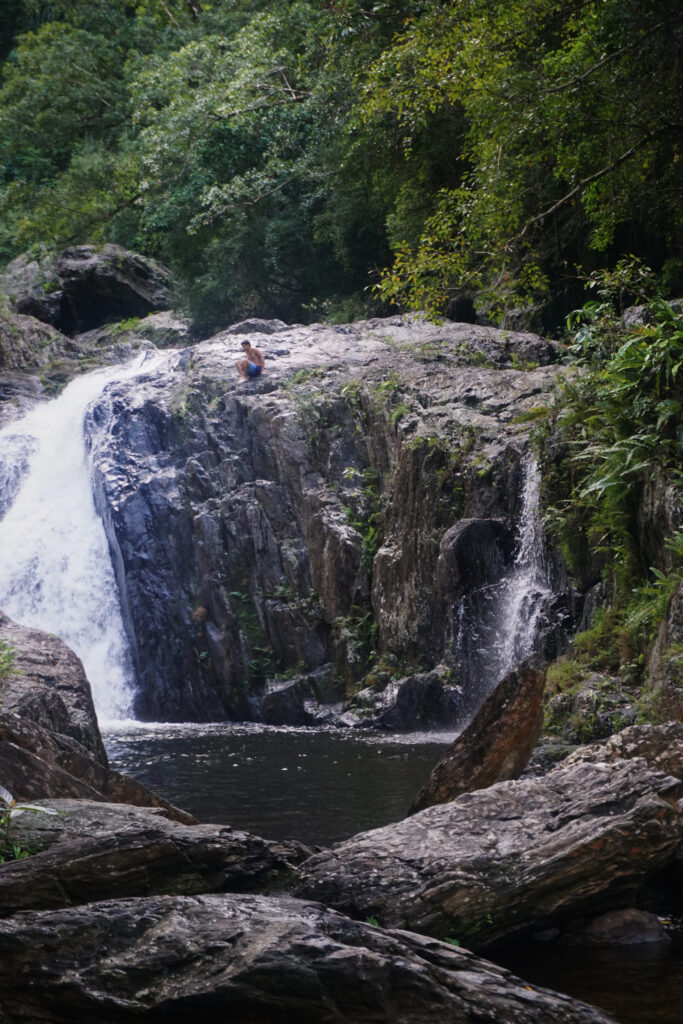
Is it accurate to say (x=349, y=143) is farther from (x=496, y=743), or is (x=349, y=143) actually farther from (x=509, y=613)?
(x=496, y=743)

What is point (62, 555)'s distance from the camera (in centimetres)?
1752

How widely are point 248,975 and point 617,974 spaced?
6.45 ft

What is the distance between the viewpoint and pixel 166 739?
13.0 m

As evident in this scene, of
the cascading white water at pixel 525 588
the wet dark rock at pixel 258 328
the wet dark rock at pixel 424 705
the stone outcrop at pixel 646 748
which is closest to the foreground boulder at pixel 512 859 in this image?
the stone outcrop at pixel 646 748

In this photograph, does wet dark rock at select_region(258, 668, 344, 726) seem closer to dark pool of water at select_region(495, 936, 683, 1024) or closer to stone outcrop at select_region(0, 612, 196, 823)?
stone outcrop at select_region(0, 612, 196, 823)

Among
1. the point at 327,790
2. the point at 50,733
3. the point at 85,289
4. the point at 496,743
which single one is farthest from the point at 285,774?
the point at 85,289

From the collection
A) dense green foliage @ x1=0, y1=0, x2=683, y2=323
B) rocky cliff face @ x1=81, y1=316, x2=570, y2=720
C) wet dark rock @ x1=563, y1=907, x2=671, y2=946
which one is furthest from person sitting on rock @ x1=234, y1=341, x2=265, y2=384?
wet dark rock @ x1=563, y1=907, x2=671, y2=946

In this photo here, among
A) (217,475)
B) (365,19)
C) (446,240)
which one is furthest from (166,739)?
(365,19)

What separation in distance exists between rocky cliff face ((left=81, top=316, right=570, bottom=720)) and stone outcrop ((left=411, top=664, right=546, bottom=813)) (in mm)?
5219

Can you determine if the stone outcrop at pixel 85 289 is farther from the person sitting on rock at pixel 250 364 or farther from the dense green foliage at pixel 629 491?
the dense green foliage at pixel 629 491

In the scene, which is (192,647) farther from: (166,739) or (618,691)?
(618,691)

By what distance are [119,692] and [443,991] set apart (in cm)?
1315

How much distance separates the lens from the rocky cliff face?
13.9 m

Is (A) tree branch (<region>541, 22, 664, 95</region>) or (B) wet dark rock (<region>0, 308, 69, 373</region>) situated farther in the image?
(B) wet dark rock (<region>0, 308, 69, 373</region>)
